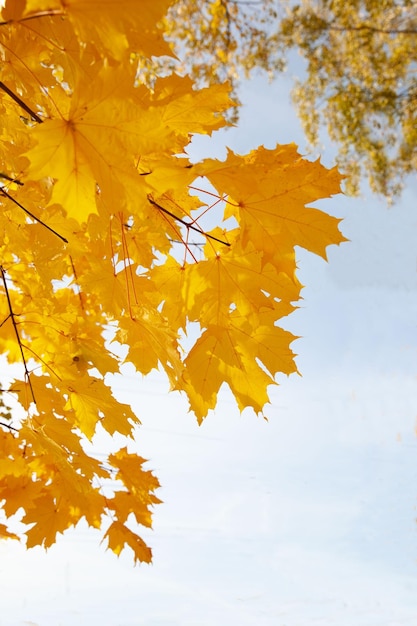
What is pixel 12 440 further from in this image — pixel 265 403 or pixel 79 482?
pixel 265 403

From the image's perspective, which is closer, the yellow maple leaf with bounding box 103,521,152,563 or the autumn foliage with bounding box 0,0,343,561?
the autumn foliage with bounding box 0,0,343,561

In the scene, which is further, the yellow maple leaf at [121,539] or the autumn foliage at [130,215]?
the yellow maple leaf at [121,539]

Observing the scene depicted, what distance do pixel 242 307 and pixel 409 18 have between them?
17.7 ft

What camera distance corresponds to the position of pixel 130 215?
83 cm

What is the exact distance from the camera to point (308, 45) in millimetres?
5270

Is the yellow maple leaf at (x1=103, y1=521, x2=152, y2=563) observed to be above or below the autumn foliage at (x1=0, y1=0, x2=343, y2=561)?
below

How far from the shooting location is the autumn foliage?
48cm

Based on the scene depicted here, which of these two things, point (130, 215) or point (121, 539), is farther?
point (121, 539)

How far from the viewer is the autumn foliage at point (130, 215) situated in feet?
1.56

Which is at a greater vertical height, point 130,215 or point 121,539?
point 130,215

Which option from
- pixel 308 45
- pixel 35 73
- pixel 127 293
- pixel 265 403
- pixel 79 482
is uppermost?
pixel 308 45

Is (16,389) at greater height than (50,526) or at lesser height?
greater

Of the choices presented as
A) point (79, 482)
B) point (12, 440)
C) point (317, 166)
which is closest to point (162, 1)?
point (317, 166)

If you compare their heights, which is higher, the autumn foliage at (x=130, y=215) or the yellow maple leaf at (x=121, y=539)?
the autumn foliage at (x=130, y=215)
